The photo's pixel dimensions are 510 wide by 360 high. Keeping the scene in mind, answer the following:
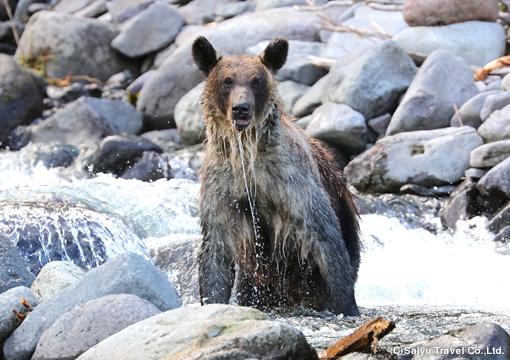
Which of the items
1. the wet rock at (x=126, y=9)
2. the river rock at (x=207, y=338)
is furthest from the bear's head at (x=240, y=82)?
the wet rock at (x=126, y=9)

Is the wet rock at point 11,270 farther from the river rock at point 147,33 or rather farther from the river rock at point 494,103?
the river rock at point 147,33

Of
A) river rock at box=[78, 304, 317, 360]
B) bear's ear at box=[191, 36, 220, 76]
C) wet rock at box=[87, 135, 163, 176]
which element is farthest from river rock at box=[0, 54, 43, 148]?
river rock at box=[78, 304, 317, 360]

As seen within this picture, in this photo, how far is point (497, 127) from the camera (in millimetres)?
10656

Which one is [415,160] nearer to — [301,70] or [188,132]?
[301,70]

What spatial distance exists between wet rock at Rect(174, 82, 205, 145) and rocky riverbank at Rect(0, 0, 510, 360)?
0.12ft

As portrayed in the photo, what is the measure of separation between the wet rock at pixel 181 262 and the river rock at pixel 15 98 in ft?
27.7

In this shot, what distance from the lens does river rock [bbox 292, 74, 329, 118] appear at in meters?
13.2

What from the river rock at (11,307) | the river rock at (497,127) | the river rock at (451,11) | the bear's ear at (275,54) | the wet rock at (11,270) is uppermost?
the bear's ear at (275,54)

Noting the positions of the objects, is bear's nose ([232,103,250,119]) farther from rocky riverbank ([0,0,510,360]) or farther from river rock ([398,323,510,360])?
river rock ([398,323,510,360])

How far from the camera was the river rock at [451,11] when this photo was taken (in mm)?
13242

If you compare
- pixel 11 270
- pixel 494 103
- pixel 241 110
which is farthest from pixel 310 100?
pixel 11 270

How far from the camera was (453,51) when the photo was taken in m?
13.1

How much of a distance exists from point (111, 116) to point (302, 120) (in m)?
4.23

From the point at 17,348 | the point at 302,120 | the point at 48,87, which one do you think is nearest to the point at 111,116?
the point at 48,87
